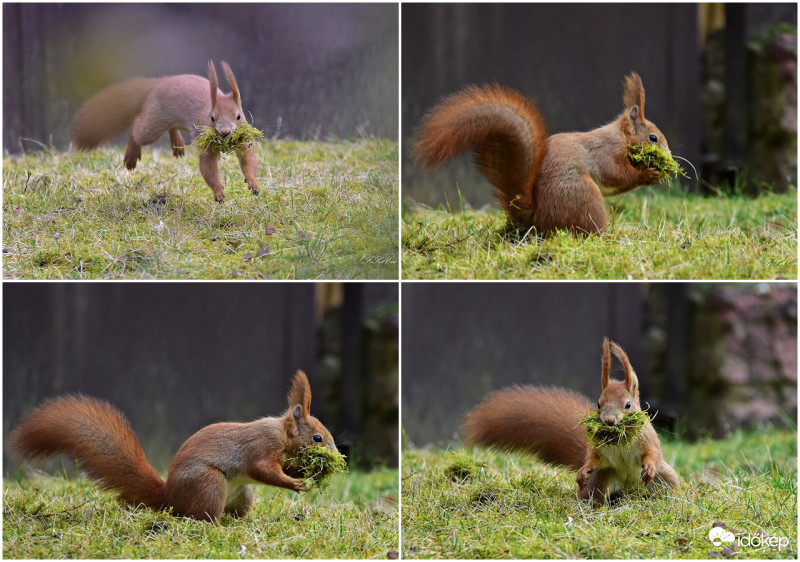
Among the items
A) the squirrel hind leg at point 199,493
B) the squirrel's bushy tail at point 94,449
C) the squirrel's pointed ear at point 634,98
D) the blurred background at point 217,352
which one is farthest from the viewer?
the blurred background at point 217,352

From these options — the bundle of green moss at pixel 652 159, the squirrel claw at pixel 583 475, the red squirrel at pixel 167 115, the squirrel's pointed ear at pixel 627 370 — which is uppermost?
the red squirrel at pixel 167 115

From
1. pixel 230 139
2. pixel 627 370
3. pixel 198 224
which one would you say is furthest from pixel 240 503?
pixel 627 370

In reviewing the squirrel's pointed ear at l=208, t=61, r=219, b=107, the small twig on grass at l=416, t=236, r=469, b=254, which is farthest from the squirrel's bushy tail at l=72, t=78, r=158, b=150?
the small twig on grass at l=416, t=236, r=469, b=254

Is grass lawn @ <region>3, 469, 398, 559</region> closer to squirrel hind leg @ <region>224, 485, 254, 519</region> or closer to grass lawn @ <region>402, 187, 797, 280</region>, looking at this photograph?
squirrel hind leg @ <region>224, 485, 254, 519</region>

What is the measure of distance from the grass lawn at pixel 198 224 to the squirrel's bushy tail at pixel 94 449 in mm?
489

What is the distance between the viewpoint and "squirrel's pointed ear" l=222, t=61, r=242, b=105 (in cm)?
279

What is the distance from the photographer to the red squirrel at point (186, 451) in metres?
2.66

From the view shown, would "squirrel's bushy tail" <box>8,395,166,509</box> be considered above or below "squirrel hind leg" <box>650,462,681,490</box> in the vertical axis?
above

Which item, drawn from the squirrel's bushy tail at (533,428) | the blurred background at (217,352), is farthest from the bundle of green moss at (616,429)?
the blurred background at (217,352)

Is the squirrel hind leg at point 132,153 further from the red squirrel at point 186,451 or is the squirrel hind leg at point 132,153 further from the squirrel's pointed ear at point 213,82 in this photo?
the red squirrel at point 186,451

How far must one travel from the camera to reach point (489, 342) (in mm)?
4301

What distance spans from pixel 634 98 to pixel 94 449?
2245 millimetres

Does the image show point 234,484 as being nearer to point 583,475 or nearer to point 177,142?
point 583,475

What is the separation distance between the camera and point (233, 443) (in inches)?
107
